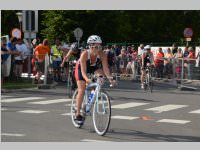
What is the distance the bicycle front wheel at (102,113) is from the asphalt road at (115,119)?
0.14 meters

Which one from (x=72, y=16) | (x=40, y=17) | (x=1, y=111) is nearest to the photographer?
(x=1, y=111)

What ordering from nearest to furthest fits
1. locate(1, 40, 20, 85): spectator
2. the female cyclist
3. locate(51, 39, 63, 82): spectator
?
the female cyclist → locate(1, 40, 20, 85): spectator → locate(51, 39, 63, 82): spectator

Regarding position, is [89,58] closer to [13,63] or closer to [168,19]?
[13,63]

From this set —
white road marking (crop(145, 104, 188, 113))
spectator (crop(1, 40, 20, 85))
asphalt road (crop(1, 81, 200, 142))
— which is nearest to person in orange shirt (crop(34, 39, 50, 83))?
spectator (crop(1, 40, 20, 85))

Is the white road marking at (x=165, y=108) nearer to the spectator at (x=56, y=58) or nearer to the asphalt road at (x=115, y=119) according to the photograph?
the asphalt road at (x=115, y=119)

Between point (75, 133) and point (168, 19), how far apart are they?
59016 millimetres

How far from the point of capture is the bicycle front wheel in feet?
30.5

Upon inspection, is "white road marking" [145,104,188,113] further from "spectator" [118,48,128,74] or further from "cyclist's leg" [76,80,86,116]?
"spectator" [118,48,128,74]

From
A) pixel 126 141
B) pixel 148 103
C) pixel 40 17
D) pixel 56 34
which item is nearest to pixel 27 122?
pixel 126 141

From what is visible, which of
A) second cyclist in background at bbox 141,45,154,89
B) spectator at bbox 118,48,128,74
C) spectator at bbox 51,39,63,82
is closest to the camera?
second cyclist in background at bbox 141,45,154,89

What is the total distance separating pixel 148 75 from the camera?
20828 mm

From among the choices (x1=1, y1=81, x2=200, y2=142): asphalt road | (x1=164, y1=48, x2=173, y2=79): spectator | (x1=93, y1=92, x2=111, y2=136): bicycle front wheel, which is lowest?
(x1=1, y1=81, x2=200, y2=142): asphalt road

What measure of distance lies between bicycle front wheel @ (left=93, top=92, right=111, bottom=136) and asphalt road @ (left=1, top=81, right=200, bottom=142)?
0.14 meters

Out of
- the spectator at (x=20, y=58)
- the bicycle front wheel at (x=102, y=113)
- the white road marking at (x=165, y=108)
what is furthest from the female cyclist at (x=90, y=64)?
the spectator at (x=20, y=58)
